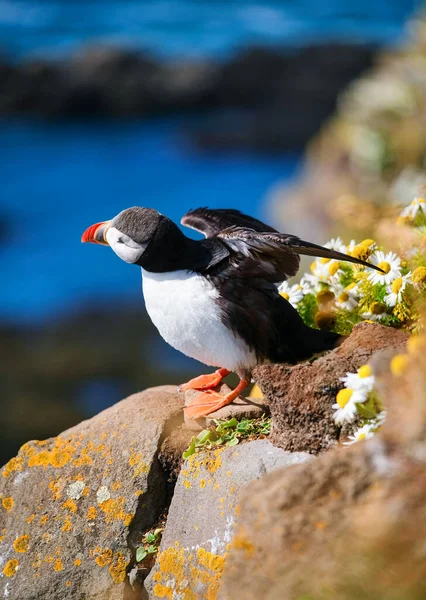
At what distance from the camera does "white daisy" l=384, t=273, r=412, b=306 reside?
3.40 meters

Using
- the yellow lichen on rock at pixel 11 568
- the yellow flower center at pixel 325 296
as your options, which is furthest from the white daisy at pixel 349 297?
the yellow lichen on rock at pixel 11 568

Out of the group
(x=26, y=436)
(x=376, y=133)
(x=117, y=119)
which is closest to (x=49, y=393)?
(x=26, y=436)

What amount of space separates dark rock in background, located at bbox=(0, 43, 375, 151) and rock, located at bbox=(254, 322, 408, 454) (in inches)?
656

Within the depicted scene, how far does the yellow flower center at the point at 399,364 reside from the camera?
2227mm

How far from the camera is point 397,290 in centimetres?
341

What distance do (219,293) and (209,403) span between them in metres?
0.56

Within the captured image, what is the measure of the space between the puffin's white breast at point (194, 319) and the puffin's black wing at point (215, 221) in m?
0.48

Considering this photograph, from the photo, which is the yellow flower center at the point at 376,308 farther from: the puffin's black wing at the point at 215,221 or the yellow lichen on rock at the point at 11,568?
the yellow lichen on rock at the point at 11,568

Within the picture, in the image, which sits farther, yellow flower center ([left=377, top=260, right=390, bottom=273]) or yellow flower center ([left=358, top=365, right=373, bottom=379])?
yellow flower center ([left=377, top=260, right=390, bottom=273])

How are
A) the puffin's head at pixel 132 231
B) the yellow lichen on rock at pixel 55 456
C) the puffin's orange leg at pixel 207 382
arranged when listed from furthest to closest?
the puffin's orange leg at pixel 207 382, the yellow lichen on rock at pixel 55 456, the puffin's head at pixel 132 231

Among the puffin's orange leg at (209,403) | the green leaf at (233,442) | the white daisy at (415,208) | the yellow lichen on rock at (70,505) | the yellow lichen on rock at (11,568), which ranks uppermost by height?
the white daisy at (415,208)

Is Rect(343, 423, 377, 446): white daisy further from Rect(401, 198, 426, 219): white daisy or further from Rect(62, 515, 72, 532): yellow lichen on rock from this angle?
Rect(401, 198, 426, 219): white daisy

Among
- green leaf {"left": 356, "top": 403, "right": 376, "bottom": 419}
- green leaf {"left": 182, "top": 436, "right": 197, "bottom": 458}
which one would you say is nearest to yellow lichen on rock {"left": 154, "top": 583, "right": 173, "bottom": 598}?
green leaf {"left": 182, "top": 436, "right": 197, "bottom": 458}

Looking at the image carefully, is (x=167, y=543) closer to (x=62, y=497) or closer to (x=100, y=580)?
(x=100, y=580)
